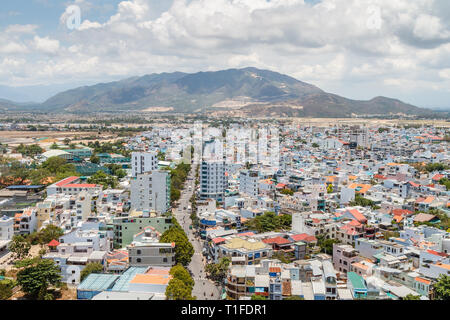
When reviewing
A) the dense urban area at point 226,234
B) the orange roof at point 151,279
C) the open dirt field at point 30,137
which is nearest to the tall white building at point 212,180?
the dense urban area at point 226,234

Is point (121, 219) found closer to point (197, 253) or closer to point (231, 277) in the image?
point (197, 253)

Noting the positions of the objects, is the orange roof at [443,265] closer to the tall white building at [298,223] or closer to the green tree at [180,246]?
the tall white building at [298,223]

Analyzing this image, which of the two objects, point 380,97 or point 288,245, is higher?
point 380,97

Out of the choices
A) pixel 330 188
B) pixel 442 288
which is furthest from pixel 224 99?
pixel 442 288

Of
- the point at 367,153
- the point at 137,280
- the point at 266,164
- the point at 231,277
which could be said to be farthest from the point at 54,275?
the point at 367,153

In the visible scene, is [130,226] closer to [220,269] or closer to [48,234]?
[48,234]

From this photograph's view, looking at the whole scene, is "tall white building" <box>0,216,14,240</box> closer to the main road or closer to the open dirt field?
the main road
